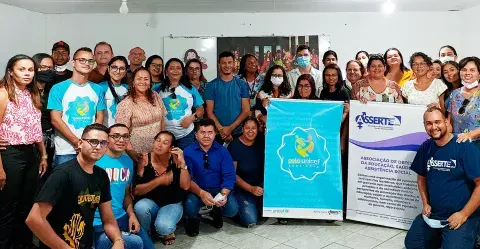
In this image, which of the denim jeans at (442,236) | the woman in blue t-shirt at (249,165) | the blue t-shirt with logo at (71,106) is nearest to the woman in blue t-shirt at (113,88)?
the blue t-shirt with logo at (71,106)

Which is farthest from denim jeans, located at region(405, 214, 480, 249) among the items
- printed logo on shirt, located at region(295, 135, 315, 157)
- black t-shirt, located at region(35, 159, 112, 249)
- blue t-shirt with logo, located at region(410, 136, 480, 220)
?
black t-shirt, located at region(35, 159, 112, 249)

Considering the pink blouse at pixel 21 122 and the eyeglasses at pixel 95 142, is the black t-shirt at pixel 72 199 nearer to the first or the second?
the eyeglasses at pixel 95 142

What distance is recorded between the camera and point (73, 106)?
3127mm

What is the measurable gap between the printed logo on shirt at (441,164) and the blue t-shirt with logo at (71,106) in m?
2.67

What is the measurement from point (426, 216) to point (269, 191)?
1.33m

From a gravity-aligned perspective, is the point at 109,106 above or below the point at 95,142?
above

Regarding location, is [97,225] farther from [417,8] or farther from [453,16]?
[453,16]

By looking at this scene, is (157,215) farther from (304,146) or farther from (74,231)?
(304,146)

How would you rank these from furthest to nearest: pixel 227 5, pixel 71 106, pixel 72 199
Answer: pixel 227 5 < pixel 71 106 < pixel 72 199

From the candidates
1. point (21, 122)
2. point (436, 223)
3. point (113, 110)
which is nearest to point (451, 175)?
point (436, 223)

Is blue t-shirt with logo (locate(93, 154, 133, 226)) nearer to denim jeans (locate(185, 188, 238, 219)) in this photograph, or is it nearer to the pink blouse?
the pink blouse

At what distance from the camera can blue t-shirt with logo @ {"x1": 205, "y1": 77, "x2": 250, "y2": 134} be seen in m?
4.25

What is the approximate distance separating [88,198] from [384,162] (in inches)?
103

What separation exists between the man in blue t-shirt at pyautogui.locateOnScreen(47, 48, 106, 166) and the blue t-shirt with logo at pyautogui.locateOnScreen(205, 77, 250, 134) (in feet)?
4.53
